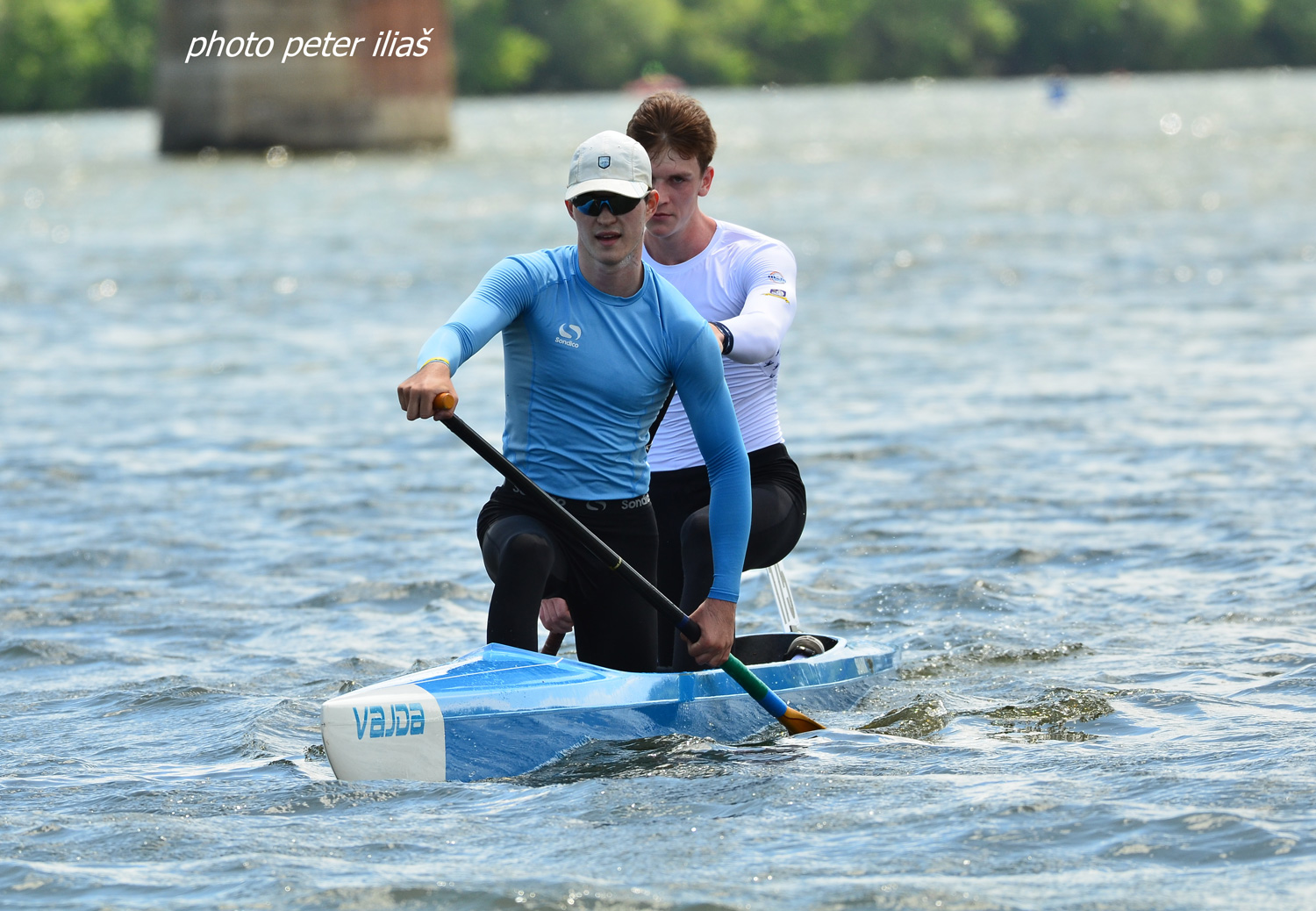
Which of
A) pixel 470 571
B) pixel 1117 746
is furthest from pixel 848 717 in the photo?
pixel 470 571

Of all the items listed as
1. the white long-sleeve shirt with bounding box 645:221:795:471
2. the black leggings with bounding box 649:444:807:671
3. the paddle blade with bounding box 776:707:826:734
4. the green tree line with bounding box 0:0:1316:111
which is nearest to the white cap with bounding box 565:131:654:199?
the white long-sleeve shirt with bounding box 645:221:795:471

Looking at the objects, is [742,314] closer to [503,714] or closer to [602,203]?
[602,203]

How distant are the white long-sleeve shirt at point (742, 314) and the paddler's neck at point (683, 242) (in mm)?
17

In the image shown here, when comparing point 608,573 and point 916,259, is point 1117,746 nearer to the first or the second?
point 608,573

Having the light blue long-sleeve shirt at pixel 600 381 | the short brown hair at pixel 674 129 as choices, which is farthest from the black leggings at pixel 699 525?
the short brown hair at pixel 674 129

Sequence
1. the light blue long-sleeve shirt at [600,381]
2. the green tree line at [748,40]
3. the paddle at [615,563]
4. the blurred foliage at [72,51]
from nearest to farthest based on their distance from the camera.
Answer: the paddle at [615,563] < the light blue long-sleeve shirt at [600,381] < the blurred foliage at [72,51] < the green tree line at [748,40]

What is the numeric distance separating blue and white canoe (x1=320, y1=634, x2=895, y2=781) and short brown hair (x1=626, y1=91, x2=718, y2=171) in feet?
5.24

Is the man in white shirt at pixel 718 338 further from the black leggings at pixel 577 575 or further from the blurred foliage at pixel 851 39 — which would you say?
the blurred foliage at pixel 851 39

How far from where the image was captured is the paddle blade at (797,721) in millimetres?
6137

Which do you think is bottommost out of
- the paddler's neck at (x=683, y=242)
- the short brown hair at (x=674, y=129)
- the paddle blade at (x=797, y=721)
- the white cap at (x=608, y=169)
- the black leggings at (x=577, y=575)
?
the paddle blade at (x=797, y=721)

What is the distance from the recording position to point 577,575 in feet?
18.5

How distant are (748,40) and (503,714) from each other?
331 ft

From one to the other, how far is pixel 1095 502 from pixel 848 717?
4.40 meters

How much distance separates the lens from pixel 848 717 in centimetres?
654
